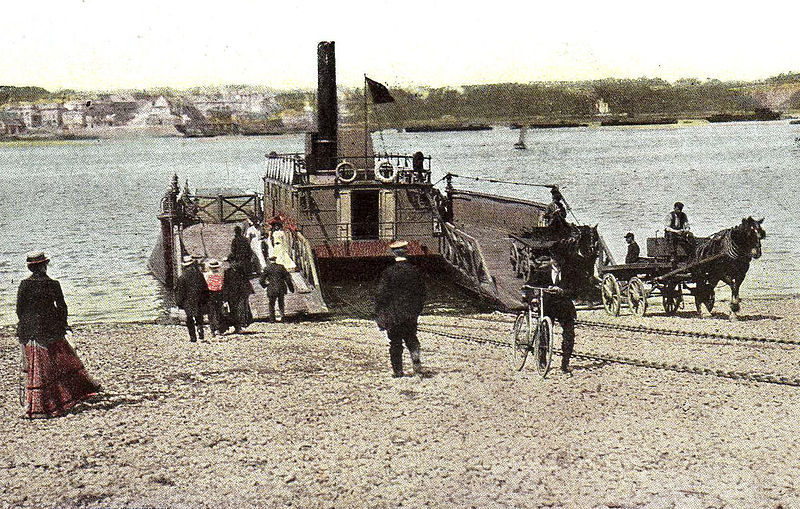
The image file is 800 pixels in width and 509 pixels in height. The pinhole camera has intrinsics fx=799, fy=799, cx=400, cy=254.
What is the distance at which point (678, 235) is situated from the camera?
17750 millimetres

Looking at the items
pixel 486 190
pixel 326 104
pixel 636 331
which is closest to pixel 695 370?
pixel 636 331

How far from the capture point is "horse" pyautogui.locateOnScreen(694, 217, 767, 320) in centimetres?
1582

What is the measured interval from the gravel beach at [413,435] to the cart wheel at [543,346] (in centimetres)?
21

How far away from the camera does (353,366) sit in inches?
484

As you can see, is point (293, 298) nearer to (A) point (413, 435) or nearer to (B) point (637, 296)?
(B) point (637, 296)

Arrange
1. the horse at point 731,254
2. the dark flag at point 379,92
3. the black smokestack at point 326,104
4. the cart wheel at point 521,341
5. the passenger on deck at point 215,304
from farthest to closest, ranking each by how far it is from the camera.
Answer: the black smokestack at point 326,104
the dark flag at point 379,92
the passenger on deck at point 215,304
the horse at point 731,254
the cart wheel at point 521,341

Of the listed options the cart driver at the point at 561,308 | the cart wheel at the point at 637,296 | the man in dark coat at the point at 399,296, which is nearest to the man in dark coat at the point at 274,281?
the man in dark coat at the point at 399,296

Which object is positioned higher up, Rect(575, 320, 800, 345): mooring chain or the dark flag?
the dark flag

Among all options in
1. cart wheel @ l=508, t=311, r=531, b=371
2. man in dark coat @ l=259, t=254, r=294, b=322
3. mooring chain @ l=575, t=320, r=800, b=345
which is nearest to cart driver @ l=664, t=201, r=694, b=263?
mooring chain @ l=575, t=320, r=800, b=345

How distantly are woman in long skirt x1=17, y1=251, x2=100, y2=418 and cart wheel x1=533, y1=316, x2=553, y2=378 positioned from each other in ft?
19.9

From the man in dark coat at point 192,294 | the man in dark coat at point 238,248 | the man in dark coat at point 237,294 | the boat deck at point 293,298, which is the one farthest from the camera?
the man in dark coat at point 238,248

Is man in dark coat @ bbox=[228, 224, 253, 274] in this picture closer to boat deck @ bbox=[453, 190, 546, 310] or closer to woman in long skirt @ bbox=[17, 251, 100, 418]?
boat deck @ bbox=[453, 190, 546, 310]

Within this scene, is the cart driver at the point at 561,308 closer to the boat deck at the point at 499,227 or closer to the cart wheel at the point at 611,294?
the cart wheel at the point at 611,294

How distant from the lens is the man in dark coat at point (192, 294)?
1510 centimetres
